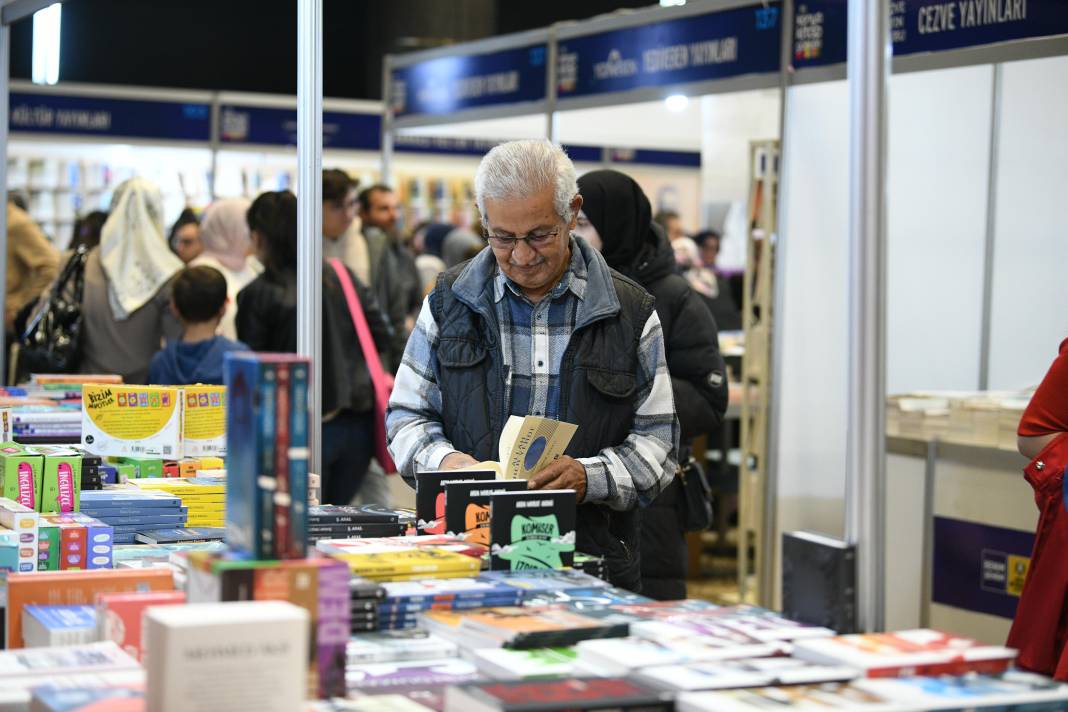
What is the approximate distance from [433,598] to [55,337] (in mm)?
4239

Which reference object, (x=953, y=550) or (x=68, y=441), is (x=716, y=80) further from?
(x=68, y=441)

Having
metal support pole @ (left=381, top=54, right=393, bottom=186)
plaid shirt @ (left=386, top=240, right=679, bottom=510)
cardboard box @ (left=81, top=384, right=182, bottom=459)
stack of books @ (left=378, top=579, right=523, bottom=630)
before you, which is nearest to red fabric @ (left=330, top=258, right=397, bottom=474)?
cardboard box @ (left=81, top=384, right=182, bottom=459)

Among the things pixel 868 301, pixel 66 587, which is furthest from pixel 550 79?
pixel 868 301

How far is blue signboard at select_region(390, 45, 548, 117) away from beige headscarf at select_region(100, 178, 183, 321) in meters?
2.61

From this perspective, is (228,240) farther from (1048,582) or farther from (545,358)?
(1048,582)

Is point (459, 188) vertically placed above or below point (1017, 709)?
above

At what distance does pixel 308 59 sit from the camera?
3244 millimetres

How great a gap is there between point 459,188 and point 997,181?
1019cm

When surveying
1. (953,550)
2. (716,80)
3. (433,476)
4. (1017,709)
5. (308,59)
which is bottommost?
(953,550)

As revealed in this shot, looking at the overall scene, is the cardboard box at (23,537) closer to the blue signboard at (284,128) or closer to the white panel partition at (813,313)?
the white panel partition at (813,313)

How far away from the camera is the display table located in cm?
529

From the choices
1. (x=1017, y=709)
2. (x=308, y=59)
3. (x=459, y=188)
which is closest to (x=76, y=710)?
(x=1017, y=709)

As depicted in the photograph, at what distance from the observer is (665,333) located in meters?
4.00

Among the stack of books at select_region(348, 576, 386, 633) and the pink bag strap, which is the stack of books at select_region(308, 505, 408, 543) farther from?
the pink bag strap
